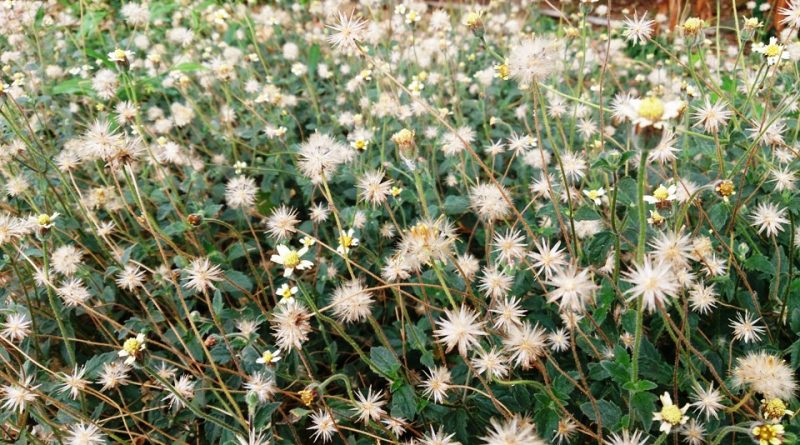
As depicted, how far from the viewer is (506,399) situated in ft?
4.79

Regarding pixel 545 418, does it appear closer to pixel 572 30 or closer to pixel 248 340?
pixel 248 340

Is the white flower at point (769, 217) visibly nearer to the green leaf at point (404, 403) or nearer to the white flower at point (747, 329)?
the white flower at point (747, 329)

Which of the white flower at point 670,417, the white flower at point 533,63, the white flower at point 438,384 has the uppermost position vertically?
the white flower at point 533,63

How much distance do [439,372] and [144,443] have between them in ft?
3.42

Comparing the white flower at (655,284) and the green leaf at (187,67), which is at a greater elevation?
the white flower at (655,284)

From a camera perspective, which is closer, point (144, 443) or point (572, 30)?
point (144, 443)

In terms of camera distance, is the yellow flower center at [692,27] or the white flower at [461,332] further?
the yellow flower center at [692,27]

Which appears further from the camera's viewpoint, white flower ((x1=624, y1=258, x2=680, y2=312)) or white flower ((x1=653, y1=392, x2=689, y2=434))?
white flower ((x1=653, y1=392, x2=689, y2=434))

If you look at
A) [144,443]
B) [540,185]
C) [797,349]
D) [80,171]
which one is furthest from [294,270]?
[80,171]

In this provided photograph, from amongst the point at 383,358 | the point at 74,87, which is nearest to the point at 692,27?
the point at 383,358

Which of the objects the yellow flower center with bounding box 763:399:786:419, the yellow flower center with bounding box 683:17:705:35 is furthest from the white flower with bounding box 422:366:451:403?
the yellow flower center with bounding box 683:17:705:35

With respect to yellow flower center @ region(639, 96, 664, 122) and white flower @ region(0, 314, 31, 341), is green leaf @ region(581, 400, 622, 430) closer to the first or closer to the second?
yellow flower center @ region(639, 96, 664, 122)

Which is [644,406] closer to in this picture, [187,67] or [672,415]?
[672,415]

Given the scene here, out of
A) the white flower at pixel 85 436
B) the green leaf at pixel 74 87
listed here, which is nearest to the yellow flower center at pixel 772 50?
the white flower at pixel 85 436
